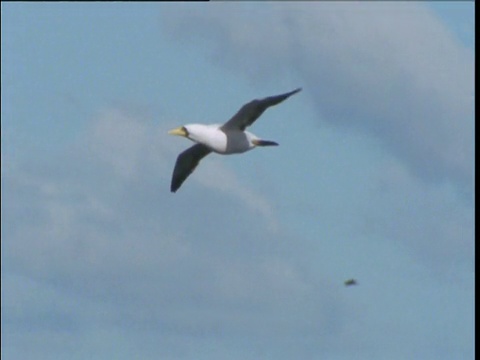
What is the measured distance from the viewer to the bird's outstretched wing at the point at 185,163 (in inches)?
2874

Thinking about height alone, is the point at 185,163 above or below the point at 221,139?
above

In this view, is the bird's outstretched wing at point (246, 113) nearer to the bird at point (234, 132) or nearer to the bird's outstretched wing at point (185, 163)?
the bird at point (234, 132)

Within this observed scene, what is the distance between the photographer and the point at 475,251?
199 feet

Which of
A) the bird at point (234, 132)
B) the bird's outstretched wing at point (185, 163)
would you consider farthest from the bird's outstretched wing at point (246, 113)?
the bird's outstretched wing at point (185, 163)

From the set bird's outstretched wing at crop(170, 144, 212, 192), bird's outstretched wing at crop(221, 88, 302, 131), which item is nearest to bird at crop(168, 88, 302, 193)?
bird's outstretched wing at crop(221, 88, 302, 131)

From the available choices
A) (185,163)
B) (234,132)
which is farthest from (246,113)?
(185,163)

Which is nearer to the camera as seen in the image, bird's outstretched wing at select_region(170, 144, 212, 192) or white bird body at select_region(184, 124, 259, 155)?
white bird body at select_region(184, 124, 259, 155)

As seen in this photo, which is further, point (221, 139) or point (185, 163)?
point (185, 163)

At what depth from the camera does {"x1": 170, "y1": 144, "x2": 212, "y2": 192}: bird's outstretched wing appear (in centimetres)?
7300

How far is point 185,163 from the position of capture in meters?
73.2

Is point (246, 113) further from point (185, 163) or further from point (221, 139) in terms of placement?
point (185, 163)

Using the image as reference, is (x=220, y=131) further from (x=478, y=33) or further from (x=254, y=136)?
(x=478, y=33)

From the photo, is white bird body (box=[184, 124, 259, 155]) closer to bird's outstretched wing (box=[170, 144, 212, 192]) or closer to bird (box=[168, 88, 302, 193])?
bird (box=[168, 88, 302, 193])

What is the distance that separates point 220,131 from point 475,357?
14507 mm
